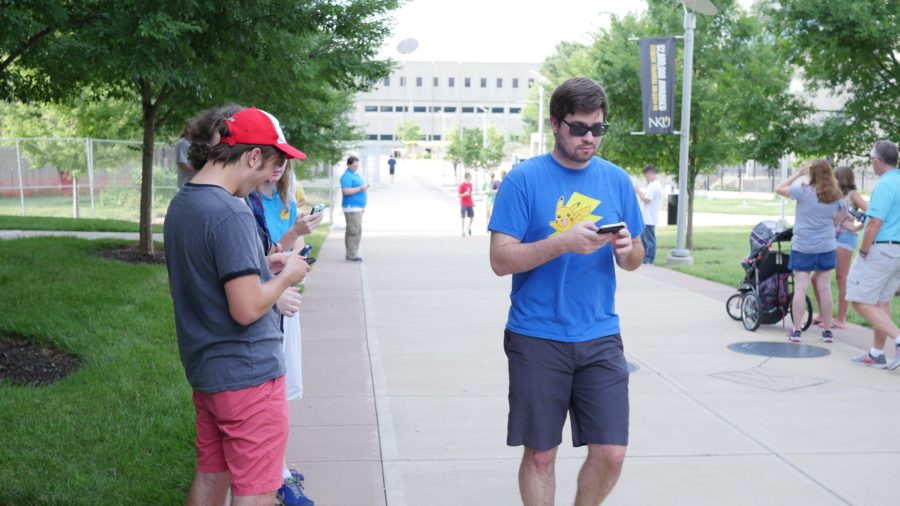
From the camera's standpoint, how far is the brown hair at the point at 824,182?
921 centimetres

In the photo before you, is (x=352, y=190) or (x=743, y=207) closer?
(x=352, y=190)

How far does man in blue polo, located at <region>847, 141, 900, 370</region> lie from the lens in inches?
312

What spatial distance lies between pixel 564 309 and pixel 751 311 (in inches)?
267

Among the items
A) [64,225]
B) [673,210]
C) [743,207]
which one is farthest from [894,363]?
[743,207]

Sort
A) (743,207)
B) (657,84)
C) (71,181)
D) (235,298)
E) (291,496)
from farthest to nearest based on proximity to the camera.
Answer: (743,207) < (71,181) < (657,84) < (291,496) < (235,298)

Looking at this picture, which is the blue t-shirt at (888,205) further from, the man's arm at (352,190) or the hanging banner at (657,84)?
the hanging banner at (657,84)

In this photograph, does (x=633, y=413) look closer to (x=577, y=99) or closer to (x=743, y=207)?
(x=577, y=99)

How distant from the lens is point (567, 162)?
394cm

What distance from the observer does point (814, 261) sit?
941 cm

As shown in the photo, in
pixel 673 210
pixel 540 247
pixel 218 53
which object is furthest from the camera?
pixel 673 210

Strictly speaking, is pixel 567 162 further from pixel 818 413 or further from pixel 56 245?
pixel 56 245

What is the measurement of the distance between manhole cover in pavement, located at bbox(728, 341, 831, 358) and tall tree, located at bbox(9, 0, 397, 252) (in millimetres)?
4875

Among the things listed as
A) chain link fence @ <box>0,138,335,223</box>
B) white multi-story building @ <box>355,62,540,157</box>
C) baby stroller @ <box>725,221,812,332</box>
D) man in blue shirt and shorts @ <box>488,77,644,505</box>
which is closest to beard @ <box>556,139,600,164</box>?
man in blue shirt and shorts @ <box>488,77,644,505</box>

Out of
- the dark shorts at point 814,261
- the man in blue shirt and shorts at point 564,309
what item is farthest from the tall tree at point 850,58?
the man in blue shirt and shorts at point 564,309
